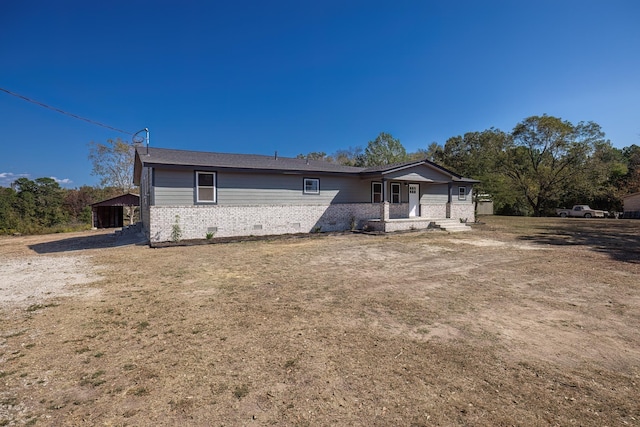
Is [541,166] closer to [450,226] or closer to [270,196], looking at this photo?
[450,226]

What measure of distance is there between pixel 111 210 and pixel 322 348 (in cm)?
2281

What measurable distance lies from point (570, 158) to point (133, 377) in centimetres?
4028

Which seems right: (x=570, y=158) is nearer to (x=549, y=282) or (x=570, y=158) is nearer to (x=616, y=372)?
(x=549, y=282)

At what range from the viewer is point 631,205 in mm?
29562

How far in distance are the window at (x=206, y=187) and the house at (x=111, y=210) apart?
9817 mm

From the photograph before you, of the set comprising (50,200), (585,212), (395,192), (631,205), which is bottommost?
(585,212)

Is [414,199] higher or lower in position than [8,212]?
higher

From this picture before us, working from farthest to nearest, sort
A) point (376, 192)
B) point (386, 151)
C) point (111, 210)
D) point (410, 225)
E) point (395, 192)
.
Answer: point (386, 151) → point (111, 210) → point (395, 192) → point (376, 192) → point (410, 225)

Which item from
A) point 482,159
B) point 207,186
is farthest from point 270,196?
point 482,159

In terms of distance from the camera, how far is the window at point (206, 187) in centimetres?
1265

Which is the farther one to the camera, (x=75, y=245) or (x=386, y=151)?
(x=386, y=151)

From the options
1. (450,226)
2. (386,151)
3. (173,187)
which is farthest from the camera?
(386,151)

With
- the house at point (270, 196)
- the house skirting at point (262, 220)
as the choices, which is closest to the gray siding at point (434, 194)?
the house at point (270, 196)

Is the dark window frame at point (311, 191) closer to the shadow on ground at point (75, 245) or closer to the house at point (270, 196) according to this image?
the house at point (270, 196)
